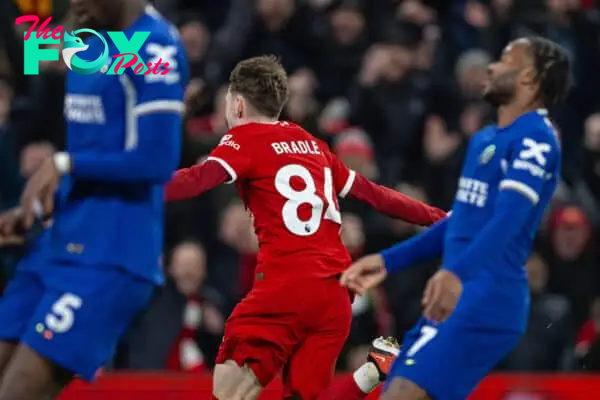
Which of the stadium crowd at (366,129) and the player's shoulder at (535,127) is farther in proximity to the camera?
the stadium crowd at (366,129)

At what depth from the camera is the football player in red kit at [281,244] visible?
18.0 ft

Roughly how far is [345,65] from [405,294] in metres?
2.31

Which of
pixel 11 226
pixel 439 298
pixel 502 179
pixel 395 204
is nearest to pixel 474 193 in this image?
pixel 502 179

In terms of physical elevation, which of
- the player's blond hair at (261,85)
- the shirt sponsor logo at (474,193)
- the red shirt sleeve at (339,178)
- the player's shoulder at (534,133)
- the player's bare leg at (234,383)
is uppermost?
the player's shoulder at (534,133)

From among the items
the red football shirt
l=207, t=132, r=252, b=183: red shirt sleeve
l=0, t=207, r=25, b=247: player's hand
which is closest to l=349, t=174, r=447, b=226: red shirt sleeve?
the red football shirt

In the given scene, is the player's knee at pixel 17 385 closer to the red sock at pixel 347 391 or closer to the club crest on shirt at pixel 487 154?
the red sock at pixel 347 391

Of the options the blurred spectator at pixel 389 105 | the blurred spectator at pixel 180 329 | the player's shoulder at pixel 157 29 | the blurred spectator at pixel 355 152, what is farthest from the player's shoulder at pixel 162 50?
the blurred spectator at pixel 389 105

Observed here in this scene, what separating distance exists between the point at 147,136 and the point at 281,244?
86cm

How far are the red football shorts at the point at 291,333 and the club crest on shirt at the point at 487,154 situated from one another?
84 centimetres

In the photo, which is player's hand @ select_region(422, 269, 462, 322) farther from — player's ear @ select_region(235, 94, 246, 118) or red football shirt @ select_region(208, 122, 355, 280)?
player's ear @ select_region(235, 94, 246, 118)

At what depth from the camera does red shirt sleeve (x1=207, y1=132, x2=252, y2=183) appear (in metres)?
5.43

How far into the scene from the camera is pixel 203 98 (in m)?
5.94

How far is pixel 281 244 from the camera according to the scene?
5.54 metres

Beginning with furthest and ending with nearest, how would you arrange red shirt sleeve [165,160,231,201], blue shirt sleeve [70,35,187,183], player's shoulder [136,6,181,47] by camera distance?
red shirt sleeve [165,160,231,201] < player's shoulder [136,6,181,47] < blue shirt sleeve [70,35,187,183]
